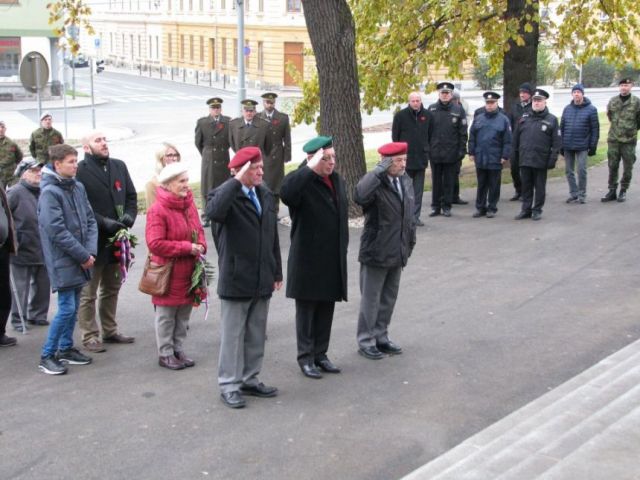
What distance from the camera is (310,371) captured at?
7.57m

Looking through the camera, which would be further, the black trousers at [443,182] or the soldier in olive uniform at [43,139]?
the soldier in olive uniform at [43,139]

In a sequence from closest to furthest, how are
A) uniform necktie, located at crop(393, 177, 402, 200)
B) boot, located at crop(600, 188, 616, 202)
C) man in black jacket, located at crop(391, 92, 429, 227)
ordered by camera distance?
uniform necktie, located at crop(393, 177, 402, 200) < man in black jacket, located at crop(391, 92, 429, 227) < boot, located at crop(600, 188, 616, 202)

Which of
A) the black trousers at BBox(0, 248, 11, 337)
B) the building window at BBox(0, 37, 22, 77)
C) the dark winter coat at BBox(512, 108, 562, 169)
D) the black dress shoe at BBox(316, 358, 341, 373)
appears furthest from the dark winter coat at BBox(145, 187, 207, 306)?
the building window at BBox(0, 37, 22, 77)

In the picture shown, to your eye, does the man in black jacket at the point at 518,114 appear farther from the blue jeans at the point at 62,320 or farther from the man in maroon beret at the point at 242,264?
the blue jeans at the point at 62,320

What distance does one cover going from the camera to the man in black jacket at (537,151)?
1395cm

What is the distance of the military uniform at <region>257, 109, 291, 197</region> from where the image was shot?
558 inches

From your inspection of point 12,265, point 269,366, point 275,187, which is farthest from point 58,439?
point 275,187

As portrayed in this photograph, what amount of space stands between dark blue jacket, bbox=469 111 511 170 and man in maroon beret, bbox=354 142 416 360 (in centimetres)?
655

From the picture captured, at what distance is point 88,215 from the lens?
7.88m

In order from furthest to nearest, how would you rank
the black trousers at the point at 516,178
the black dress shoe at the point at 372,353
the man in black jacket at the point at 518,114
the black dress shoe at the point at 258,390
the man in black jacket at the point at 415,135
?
the black trousers at the point at 516,178, the man in black jacket at the point at 518,114, the man in black jacket at the point at 415,135, the black dress shoe at the point at 372,353, the black dress shoe at the point at 258,390

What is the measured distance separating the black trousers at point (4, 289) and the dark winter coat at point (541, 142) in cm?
815

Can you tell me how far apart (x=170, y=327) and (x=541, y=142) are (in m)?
7.94

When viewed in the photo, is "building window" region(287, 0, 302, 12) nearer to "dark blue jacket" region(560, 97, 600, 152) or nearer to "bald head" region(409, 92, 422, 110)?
"dark blue jacket" region(560, 97, 600, 152)

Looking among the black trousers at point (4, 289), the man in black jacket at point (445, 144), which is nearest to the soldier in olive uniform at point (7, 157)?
the black trousers at point (4, 289)
